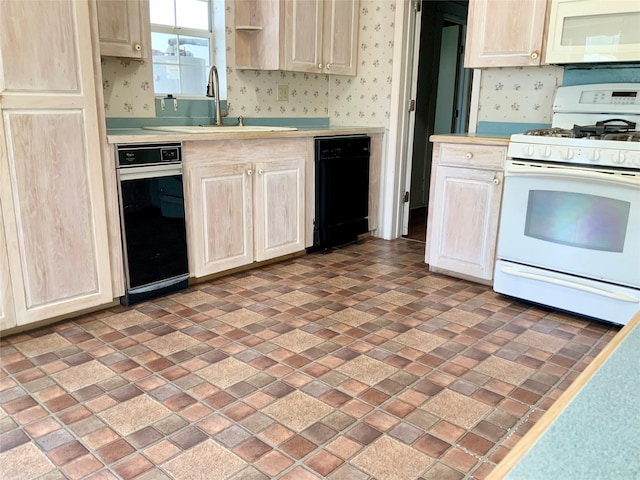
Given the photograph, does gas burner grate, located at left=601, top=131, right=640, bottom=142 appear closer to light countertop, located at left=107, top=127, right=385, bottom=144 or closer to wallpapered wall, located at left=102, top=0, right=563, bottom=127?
wallpapered wall, located at left=102, top=0, right=563, bottom=127

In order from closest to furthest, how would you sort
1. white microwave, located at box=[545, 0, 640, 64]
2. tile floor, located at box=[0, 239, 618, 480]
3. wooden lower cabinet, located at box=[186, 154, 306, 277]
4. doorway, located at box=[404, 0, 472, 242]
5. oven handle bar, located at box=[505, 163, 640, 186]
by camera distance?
1. tile floor, located at box=[0, 239, 618, 480]
2. oven handle bar, located at box=[505, 163, 640, 186]
3. white microwave, located at box=[545, 0, 640, 64]
4. wooden lower cabinet, located at box=[186, 154, 306, 277]
5. doorway, located at box=[404, 0, 472, 242]

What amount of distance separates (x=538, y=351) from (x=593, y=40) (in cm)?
173

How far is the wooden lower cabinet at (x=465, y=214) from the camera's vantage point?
3.11m

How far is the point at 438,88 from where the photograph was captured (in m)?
5.72

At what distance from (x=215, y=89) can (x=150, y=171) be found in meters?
1.07

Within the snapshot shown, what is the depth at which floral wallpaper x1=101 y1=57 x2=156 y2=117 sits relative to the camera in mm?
3070

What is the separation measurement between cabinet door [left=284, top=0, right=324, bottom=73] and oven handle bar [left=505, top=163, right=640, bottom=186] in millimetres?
1740

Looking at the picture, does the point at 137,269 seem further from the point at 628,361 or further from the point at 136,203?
the point at 628,361

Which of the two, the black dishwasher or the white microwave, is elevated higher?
the white microwave

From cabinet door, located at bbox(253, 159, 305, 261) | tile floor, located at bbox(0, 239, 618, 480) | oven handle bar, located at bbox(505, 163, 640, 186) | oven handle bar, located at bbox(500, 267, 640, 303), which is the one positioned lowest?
tile floor, located at bbox(0, 239, 618, 480)

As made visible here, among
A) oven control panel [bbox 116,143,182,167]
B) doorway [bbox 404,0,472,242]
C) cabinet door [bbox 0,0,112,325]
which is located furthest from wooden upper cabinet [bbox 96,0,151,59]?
doorway [bbox 404,0,472,242]

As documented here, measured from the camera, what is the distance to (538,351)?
2.39m

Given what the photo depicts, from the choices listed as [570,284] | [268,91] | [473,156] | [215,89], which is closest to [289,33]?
[268,91]

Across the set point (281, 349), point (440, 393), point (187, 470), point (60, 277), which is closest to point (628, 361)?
point (187, 470)
